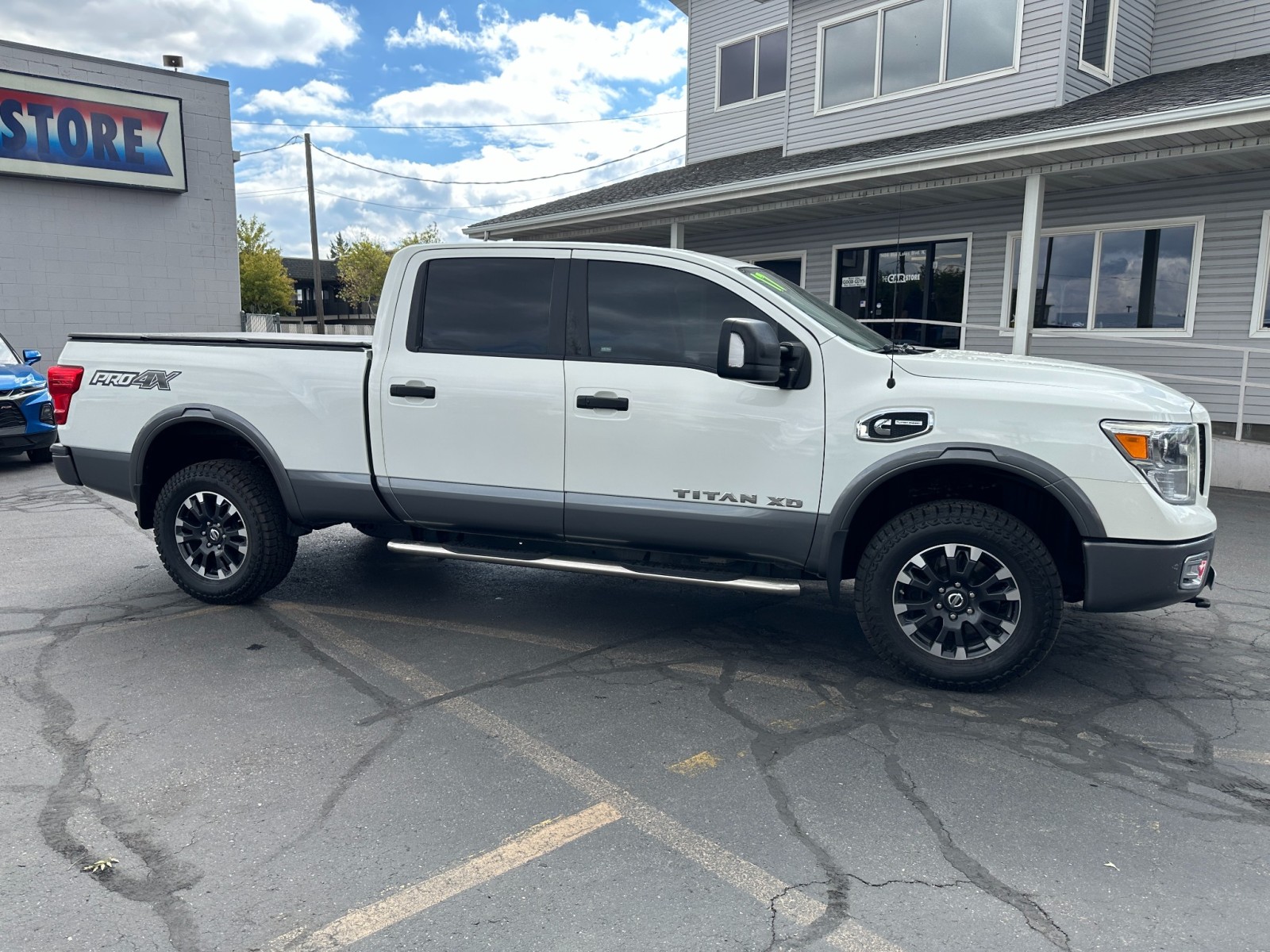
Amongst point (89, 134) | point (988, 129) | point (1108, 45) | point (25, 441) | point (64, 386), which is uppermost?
point (1108, 45)

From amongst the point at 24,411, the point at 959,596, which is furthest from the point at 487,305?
the point at 24,411

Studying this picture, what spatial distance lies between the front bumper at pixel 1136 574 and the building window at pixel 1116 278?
30.2 ft

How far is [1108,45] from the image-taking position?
488 inches

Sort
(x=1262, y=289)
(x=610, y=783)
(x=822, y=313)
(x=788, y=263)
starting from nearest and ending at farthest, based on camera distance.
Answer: (x=610, y=783) < (x=822, y=313) < (x=1262, y=289) < (x=788, y=263)

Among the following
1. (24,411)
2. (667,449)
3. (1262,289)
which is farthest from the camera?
(1262,289)

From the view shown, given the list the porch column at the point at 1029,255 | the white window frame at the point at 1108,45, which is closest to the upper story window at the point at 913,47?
the white window frame at the point at 1108,45

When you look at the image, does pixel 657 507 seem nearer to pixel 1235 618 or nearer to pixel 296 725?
pixel 296 725

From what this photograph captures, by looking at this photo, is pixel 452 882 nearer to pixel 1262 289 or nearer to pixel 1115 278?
pixel 1262 289

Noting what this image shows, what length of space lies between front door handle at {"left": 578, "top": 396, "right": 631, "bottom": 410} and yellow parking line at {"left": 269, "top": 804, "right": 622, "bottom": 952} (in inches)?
78.3

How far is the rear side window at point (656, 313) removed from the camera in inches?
176

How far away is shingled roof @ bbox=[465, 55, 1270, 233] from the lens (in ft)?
31.3

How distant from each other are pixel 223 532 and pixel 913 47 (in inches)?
491

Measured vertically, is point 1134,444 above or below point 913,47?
below

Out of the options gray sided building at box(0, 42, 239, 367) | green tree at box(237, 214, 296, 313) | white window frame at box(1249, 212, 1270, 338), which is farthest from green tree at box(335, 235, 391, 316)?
white window frame at box(1249, 212, 1270, 338)
